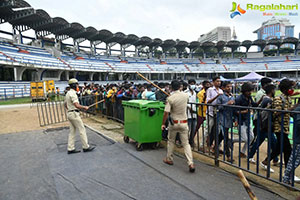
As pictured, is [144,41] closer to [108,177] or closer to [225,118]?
[225,118]

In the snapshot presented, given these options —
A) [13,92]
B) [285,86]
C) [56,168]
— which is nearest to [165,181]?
[56,168]

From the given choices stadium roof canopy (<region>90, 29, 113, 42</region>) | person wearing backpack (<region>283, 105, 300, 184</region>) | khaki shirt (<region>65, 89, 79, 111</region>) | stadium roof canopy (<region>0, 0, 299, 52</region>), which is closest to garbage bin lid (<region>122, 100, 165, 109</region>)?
khaki shirt (<region>65, 89, 79, 111</region>)

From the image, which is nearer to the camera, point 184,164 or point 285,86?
point 285,86

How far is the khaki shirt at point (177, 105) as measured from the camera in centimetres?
368

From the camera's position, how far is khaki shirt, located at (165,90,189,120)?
368 centimetres

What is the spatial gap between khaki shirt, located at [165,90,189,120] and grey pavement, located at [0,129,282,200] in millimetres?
967

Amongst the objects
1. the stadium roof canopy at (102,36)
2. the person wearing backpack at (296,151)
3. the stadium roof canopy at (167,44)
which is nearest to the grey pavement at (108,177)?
the person wearing backpack at (296,151)

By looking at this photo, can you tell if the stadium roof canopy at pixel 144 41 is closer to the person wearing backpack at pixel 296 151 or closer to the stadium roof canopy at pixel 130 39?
the stadium roof canopy at pixel 130 39

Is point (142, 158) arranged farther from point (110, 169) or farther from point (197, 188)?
point (197, 188)

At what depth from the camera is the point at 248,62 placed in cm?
5331

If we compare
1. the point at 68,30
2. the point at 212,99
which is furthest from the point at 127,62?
the point at 212,99

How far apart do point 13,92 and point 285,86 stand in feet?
81.2

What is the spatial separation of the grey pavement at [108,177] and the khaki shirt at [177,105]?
97 centimetres

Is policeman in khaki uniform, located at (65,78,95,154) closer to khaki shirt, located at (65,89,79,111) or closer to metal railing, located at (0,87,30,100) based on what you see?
khaki shirt, located at (65,89,79,111)
